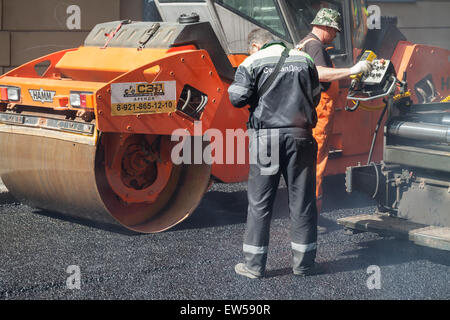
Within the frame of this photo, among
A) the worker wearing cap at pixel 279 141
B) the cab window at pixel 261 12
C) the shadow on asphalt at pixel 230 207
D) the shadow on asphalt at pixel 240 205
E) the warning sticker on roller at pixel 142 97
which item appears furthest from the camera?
the cab window at pixel 261 12

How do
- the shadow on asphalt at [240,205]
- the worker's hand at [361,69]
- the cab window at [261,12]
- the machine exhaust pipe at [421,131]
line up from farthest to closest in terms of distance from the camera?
the cab window at [261,12] < the shadow on asphalt at [240,205] < the worker's hand at [361,69] < the machine exhaust pipe at [421,131]

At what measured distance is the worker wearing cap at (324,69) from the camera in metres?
5.29

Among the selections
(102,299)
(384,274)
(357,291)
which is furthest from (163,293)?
(384,274)

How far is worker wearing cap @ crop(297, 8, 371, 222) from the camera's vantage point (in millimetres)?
5289

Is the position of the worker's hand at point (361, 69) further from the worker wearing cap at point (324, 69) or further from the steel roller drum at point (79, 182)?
the steel roller drum at point (79, 182)

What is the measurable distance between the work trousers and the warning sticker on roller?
845 mm

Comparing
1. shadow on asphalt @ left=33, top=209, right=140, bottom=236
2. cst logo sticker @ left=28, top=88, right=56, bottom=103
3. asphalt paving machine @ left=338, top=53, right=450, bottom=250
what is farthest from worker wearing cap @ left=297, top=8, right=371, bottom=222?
cst logo sticker @ left=28, top=88, right=56, bottom=103

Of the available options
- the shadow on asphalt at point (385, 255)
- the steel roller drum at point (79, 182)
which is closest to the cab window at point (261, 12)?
the steel roller drum at point (79, 182)

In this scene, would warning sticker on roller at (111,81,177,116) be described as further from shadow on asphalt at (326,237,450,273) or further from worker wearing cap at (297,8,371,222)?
shadow on asphalt at (326,237,450,273)

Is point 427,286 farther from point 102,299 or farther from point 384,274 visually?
point 102,299

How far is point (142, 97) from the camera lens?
5.09 metres

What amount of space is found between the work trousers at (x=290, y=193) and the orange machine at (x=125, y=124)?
0.90 meters

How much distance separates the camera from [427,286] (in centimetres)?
458

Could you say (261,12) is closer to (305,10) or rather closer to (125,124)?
(305,10)
